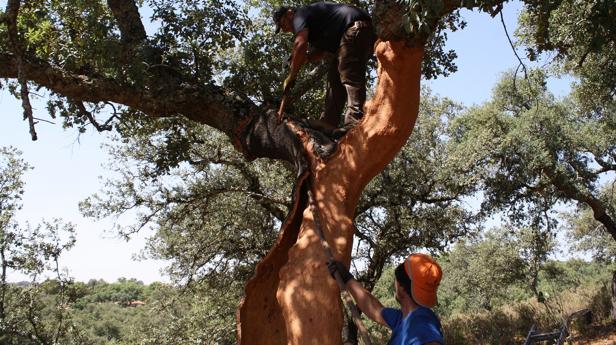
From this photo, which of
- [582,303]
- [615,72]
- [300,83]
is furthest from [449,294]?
[300,83]

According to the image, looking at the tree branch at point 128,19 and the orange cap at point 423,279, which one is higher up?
the tree branch at point 128,19

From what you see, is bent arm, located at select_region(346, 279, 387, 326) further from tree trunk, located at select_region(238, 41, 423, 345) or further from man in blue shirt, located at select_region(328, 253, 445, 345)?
tree trunk, located at select_region(238, 41, 423, 345)

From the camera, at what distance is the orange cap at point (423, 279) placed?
2.63 metres

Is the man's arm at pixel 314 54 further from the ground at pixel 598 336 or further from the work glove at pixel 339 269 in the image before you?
the ground at pixel 598 336

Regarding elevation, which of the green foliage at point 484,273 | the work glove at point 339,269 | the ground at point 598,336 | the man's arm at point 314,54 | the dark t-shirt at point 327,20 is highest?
the green foliage at point 484,273

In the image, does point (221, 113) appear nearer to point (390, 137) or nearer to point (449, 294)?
point (390, 137)

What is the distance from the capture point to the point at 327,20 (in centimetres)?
485

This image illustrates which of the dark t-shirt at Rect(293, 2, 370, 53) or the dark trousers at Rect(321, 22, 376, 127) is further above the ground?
the dark t-shirt at Rect(293, 2, 370, 53)

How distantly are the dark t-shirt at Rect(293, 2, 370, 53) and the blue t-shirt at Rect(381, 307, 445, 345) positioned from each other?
2.90 meters

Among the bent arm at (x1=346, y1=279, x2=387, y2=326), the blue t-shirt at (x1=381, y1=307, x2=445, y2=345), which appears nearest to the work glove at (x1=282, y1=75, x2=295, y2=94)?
the bent arm at (x1=346, y1=279, x2=387, y2=326)

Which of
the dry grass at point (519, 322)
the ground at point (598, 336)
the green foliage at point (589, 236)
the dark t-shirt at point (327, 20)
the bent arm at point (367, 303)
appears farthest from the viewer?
the green foliage at point (589, 236)

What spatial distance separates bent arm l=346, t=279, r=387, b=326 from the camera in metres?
2.96

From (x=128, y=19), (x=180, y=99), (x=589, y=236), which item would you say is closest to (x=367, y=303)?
(x=180, y=99)

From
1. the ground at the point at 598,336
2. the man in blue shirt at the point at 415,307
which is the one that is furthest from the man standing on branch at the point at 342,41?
the ground at the point at 598,336
